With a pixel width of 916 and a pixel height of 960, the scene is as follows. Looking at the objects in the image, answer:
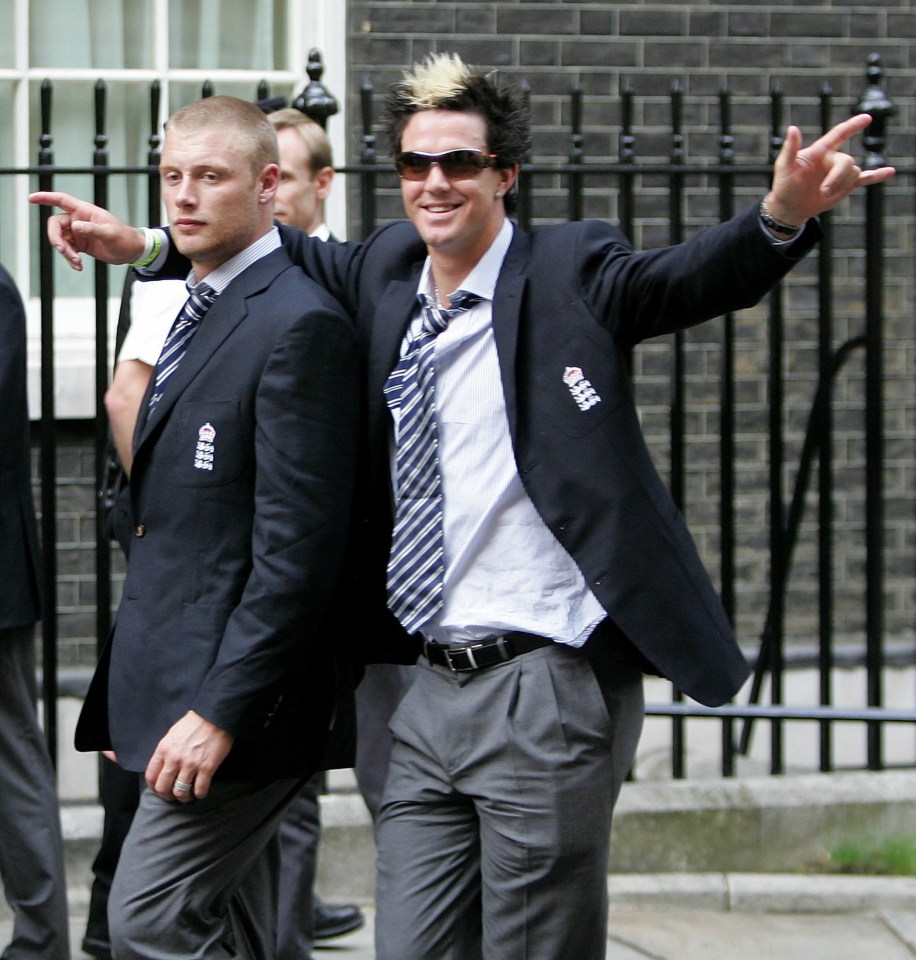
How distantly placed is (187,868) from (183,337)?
0.99 m

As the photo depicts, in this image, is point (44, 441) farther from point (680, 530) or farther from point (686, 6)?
point (686, 6)

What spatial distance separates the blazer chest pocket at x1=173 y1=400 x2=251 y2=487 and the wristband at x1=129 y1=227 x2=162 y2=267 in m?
0.51

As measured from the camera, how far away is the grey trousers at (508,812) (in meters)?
3.05

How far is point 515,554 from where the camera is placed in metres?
3.06

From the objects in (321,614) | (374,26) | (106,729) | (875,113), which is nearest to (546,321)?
(321,614)

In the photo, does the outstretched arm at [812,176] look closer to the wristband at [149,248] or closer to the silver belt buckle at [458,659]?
the silver belt buckle at [458,659]

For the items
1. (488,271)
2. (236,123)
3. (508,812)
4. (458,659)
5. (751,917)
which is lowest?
(751,917)

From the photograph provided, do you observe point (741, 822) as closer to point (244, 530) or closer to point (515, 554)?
point (515, 554)

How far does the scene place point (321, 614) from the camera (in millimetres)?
3068

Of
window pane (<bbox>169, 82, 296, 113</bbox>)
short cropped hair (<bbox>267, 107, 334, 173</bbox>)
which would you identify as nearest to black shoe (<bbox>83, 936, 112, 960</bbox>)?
short cropped hair (<bbox>267, 107, 334, 173</bbox>)

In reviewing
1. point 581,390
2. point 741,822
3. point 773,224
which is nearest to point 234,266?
point 581,390

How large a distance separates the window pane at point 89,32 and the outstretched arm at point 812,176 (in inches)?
160

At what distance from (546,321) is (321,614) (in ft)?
2.18

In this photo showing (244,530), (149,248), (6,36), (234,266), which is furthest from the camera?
(6,36)
